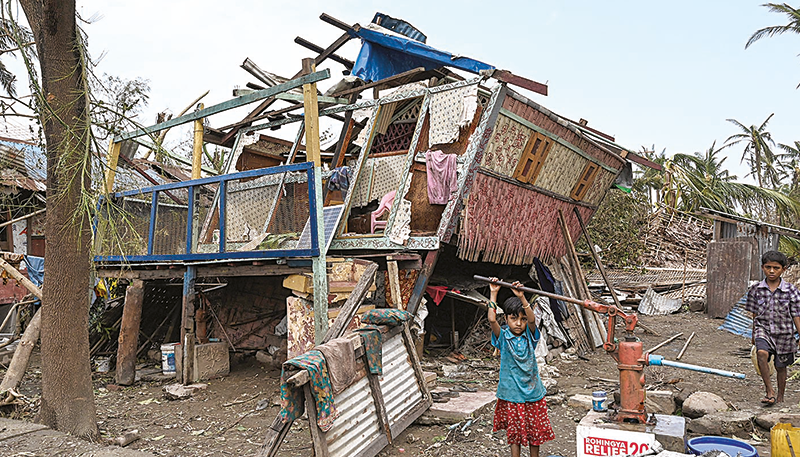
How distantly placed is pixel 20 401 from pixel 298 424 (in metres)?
3.26

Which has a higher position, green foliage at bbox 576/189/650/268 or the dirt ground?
green foliage at bbox 576/189/650/268

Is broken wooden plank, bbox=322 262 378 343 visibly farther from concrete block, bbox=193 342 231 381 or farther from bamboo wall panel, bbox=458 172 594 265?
concrete block, bbox=193 342 231 381

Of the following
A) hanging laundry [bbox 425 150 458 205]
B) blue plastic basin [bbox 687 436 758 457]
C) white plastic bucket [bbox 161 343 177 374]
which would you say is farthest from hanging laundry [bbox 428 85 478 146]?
blue plastic basin [bbox 687 436 758 457]

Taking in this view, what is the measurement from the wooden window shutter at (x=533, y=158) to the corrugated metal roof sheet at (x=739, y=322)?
5.70 metres

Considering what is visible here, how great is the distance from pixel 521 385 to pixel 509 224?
5023mm

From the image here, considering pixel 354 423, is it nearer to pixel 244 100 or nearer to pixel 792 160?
pixel 244 100

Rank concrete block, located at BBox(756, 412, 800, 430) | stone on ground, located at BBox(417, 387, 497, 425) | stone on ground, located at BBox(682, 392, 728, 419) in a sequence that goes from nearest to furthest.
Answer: concrete block, located at BBox(756, 412, 800, 430) < stone on ground, located at BBox(682, 392, 728, 419) < stone on ground, located at BBox(417, 387, 497, 425)

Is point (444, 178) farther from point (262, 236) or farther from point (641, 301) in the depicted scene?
point (641, 301)

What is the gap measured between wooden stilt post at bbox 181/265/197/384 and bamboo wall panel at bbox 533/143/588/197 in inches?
221

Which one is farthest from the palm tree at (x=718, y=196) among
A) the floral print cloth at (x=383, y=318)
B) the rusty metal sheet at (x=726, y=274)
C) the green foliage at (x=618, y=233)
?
the floral print cloth at (x=383, y=318)

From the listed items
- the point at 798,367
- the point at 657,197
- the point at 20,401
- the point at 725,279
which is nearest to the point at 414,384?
the point at 20,401

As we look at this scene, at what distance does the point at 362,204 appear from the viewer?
9.01m

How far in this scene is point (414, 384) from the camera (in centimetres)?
586

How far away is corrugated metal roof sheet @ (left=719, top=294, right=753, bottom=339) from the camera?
443 inches
